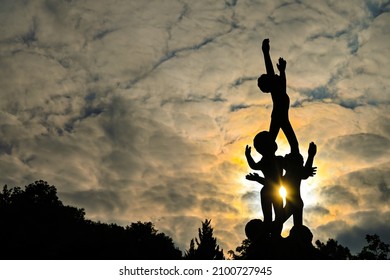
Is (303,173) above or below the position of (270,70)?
below

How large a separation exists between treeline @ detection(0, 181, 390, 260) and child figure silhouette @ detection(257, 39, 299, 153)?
30090mm

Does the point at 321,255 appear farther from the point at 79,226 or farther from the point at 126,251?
the point at 79,226

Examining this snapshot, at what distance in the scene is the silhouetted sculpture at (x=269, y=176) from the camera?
29.9 ft

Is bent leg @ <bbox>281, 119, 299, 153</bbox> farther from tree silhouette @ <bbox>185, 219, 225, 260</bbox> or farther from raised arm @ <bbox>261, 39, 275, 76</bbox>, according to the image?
tree silhouette @ <bbox>185, 219, 225, 260</bbox>

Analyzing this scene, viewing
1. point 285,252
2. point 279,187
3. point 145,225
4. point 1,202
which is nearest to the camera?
point 285,252

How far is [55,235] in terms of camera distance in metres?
56.2

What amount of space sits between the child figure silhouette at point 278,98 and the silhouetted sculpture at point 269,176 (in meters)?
0.38

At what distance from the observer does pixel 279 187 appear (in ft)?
30.9

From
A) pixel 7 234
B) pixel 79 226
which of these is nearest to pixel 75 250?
pixel 7 234

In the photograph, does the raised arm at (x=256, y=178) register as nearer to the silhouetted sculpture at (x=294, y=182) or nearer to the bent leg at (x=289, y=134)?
the silhouetted sculpture at (x=294, y=182)

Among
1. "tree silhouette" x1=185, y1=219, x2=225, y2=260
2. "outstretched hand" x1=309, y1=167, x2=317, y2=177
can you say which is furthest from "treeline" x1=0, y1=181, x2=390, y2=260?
"outstretched hand" x1=309, y1=167, x2=317, y2=177

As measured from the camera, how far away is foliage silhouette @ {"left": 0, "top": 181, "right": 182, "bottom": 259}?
48531 mm

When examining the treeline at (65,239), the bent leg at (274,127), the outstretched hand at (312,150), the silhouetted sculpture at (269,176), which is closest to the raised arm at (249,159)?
the silhouetted sculpture at (269,176)

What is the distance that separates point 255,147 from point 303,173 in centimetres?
129
